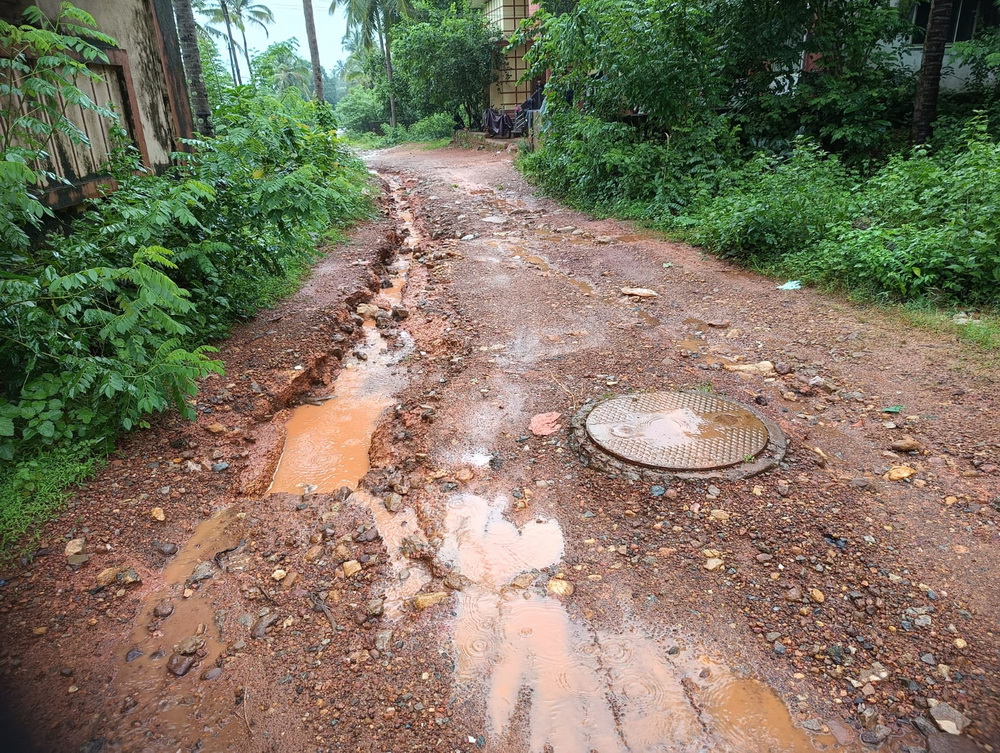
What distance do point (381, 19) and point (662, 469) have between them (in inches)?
1137

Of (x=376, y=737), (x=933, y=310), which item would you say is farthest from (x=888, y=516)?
(x=933, y=310)

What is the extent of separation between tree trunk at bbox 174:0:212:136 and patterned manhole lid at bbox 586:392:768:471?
631 centimetres

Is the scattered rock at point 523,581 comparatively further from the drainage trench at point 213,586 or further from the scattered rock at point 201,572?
the scattered rock at point 201,572

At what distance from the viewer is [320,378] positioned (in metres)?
4.79

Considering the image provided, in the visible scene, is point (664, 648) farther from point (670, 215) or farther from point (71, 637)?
point (670, 215)

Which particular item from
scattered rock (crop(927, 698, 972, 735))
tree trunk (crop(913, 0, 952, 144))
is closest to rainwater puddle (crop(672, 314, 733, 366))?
scattered rock (crop(927, 698, 972, 735))

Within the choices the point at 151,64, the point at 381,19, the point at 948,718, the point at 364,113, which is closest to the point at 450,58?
the point at 381,19

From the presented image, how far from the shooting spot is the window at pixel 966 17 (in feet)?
33.2

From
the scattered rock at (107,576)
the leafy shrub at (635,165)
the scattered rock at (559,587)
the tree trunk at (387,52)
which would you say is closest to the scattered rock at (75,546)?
the scattered rock at (107,576)

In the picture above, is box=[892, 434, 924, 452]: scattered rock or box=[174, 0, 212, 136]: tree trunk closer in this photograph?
box=[892, 434, 924, 452]: scattered rock

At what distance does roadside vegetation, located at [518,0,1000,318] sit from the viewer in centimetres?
644

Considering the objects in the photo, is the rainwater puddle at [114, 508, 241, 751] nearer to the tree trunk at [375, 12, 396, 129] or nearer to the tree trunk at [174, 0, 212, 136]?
the tree trunk at [174, 0, 212, 136]

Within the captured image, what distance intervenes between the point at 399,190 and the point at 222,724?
1320 cm

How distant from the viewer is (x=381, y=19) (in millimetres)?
26531
